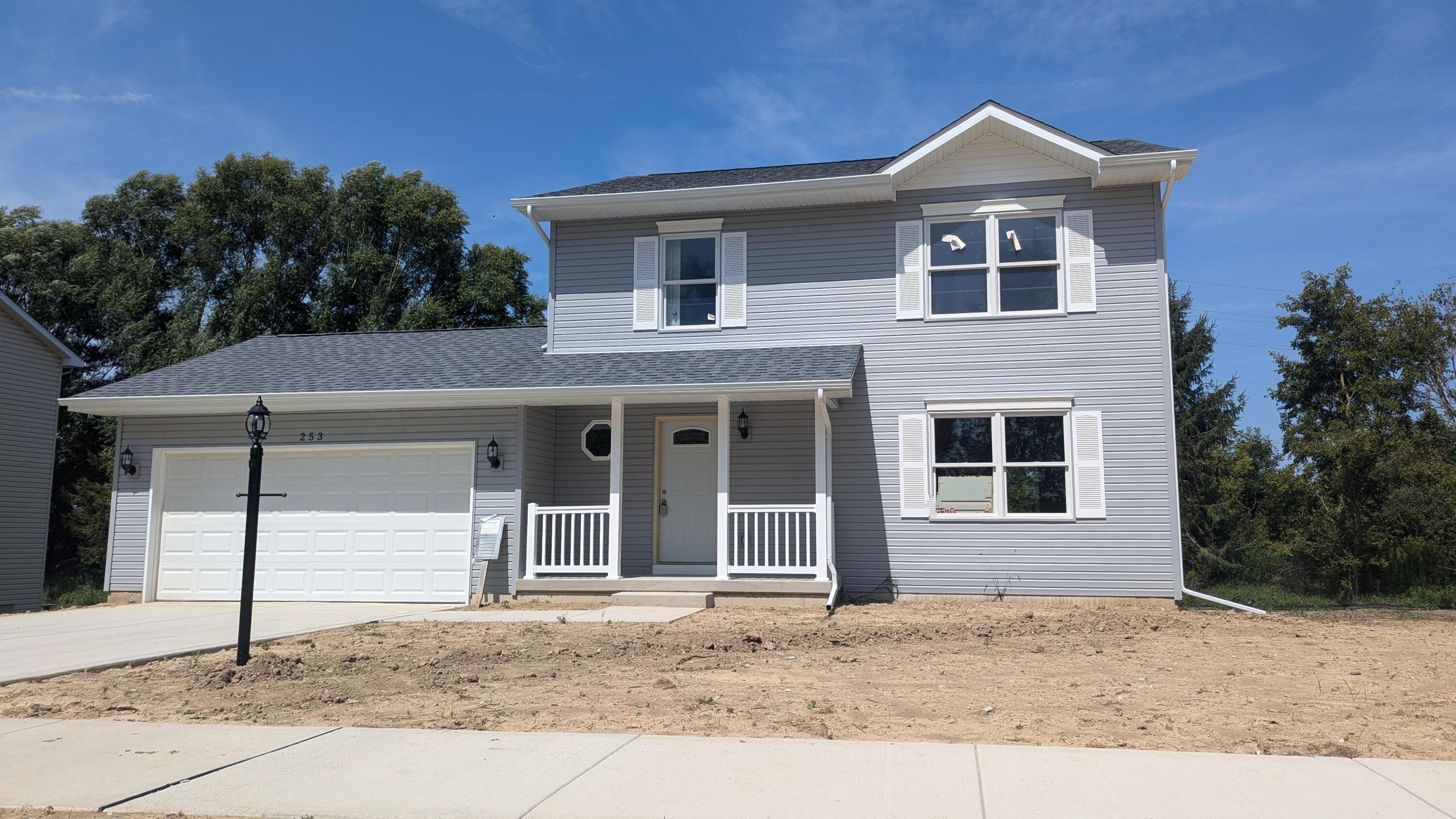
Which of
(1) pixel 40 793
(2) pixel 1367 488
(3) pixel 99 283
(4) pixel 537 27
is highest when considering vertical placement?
(4) pixel 537 27

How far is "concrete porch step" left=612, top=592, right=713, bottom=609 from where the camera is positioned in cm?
1173

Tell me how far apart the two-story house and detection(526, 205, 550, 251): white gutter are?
5cm

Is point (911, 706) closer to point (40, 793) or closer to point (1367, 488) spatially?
point (40, 793)

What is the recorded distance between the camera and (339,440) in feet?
44.4

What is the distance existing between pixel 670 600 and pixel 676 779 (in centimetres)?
717

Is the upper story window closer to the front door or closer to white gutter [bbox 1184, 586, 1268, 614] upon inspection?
the front door

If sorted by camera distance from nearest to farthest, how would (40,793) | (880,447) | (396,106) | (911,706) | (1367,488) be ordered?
(40,793)
(911,706)
(880,447)
(1367,488)
(396,106)

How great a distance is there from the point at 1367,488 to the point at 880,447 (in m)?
11.3

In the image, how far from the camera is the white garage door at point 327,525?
13.2 metres

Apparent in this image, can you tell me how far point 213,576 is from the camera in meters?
13.8

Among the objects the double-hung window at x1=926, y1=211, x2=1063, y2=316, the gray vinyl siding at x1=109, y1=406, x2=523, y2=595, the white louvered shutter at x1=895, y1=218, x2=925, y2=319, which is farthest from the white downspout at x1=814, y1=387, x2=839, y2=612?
the gray vinyl siding at x1=109, y1=406, x2=523, y2=595

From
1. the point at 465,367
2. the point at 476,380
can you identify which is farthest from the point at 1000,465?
the point at 465,367

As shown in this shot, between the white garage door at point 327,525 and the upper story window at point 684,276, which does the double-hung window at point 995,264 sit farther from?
the white garage door at point 327,525

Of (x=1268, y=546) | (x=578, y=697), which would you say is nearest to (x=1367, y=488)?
(x=1268, y=546)
